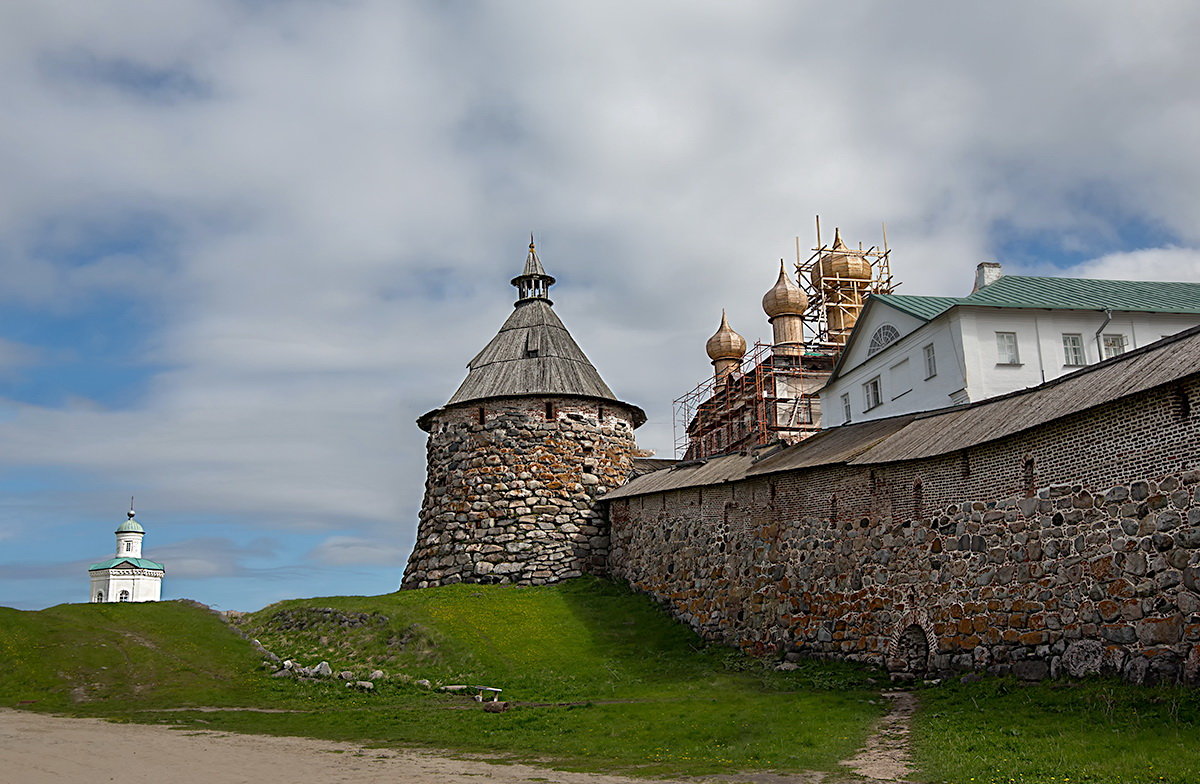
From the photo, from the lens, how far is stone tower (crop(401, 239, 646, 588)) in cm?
2525

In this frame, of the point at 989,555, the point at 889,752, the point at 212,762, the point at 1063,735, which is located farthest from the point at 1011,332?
the point at 212,762

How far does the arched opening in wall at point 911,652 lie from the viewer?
50.0 ft

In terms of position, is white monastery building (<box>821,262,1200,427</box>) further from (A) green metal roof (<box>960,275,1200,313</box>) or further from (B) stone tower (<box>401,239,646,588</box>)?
(B) stone tower (<box>401,239,646,588</box>)

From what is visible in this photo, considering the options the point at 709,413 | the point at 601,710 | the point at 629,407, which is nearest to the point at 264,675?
the point at 601,710

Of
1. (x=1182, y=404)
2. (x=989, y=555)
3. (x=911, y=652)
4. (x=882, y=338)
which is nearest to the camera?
(x=1182, y=404)

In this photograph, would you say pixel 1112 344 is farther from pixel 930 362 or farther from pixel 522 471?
pixel 522 471

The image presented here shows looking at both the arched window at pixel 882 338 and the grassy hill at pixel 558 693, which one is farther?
the arched window at pixel 882 338

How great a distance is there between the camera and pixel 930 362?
24.9m

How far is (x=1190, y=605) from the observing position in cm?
1130

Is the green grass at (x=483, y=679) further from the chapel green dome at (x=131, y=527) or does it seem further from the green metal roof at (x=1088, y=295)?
the chapel green dome at (x=131, y=527)

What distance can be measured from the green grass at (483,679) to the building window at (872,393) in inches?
361

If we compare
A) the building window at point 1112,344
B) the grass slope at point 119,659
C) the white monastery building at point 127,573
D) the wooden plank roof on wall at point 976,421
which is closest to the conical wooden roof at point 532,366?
the wooden plank roof on wall at point 976,421

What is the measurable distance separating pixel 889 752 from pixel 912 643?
4.97 metres

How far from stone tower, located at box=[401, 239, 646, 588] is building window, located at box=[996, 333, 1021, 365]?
9.55m
